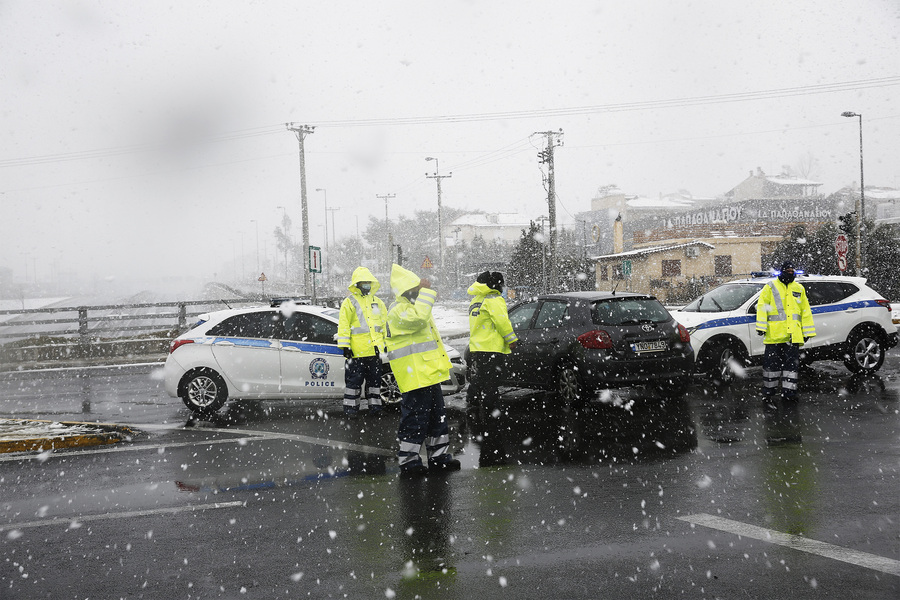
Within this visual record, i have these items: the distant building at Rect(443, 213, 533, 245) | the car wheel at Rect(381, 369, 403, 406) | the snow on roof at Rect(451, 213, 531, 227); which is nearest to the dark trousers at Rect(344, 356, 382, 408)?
the car wheel at Rect(381, 369, 403, 406)

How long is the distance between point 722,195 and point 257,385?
351ft

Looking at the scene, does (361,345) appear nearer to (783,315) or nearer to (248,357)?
(248,357)

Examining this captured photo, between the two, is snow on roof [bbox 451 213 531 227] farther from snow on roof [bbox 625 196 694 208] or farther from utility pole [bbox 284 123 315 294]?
utility pole [bbox 284 123 315 294]

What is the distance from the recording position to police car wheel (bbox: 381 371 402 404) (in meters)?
9.51

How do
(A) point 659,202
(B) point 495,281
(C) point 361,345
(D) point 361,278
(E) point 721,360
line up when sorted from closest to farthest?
(B) point 495,281 < (C) point 361,345 < (D) point 361,278 < (E) point 721,360 < (A) point 659,202

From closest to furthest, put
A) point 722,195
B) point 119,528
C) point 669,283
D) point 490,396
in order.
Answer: point 119,528, point 490,396, point 669,283, point 722,195

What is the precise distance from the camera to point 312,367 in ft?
31.5

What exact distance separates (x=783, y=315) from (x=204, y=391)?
24.1ft

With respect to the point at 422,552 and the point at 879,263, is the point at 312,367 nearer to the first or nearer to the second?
the point at 422,552

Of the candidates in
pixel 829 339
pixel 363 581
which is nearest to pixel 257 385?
pixel 363 581

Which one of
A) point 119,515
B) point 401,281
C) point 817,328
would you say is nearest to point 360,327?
point 401,281

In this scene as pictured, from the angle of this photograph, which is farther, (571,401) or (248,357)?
(248,357)

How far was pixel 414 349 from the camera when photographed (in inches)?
250

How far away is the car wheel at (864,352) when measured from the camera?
11.4 m
